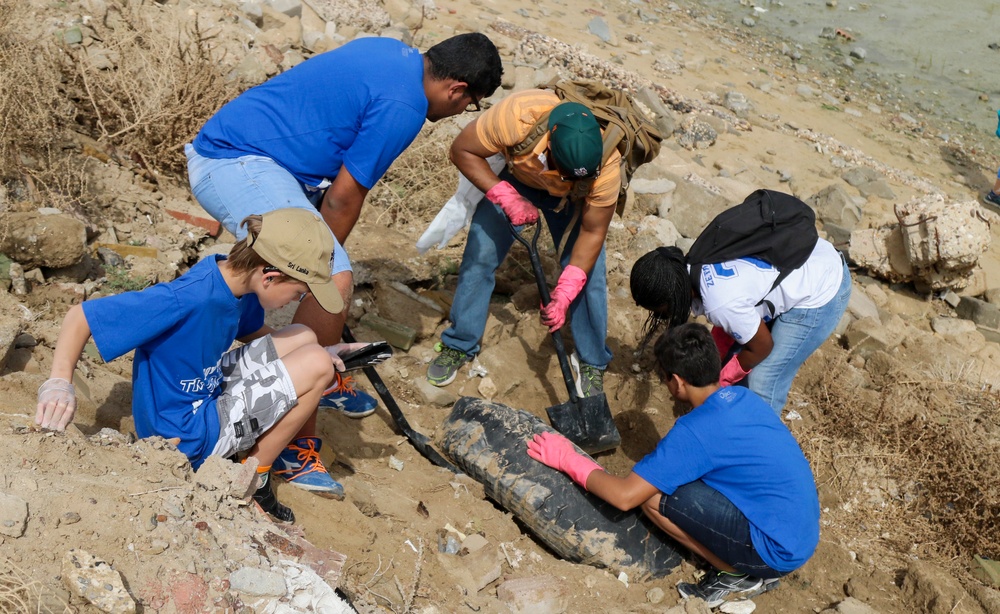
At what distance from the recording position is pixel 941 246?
6.42 metres

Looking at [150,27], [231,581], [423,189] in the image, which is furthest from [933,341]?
[150,27]

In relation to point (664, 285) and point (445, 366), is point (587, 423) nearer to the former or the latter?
point (445, 366)

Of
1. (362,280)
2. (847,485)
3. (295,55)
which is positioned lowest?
(847,485)

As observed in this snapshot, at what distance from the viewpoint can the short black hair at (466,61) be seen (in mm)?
3391

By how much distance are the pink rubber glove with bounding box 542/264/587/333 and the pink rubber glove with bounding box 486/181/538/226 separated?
32 cm

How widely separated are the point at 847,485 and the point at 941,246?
297 centimetres

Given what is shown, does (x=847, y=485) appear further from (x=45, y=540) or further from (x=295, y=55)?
(x=295, y=55)

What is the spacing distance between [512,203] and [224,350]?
1.58 metres

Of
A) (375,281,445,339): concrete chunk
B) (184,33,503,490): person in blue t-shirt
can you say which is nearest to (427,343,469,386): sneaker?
(375,281,445,339): concrete chunk

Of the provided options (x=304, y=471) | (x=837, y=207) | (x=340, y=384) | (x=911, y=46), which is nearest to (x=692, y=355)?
(x=340, y=384)

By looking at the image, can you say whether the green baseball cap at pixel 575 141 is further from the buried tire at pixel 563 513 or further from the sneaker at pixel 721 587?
the sneaker at pixel 721 587

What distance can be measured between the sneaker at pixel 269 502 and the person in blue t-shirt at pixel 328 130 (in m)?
0.20

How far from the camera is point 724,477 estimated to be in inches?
128

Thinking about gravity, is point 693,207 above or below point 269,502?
below
